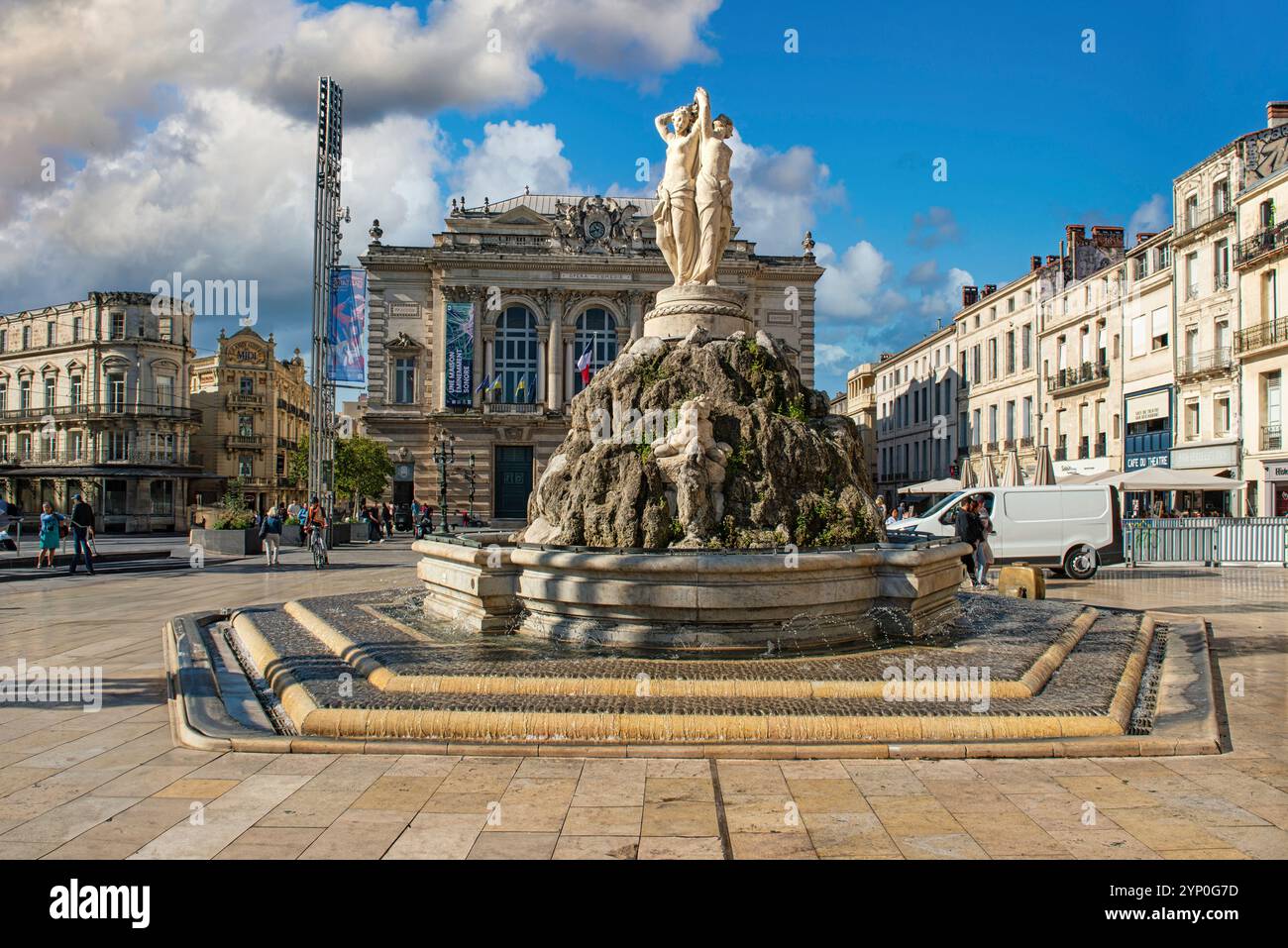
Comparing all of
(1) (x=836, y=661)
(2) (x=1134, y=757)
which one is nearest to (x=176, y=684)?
(1) (x=836, y=661)

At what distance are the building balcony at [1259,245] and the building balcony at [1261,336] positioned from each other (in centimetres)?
235

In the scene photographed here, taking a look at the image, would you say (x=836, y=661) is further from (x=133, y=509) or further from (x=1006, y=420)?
(x=133, y=509)

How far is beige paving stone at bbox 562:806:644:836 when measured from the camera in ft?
14.5

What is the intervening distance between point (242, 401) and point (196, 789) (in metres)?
68.9

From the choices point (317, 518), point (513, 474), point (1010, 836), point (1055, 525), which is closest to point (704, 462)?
point (1010, 836)

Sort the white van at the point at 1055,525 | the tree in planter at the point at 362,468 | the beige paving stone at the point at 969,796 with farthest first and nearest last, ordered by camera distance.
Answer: the tree in planter at the point at 362,468 → the white van at the point at 1055,525 → the beige paving stone at the point at 969,796

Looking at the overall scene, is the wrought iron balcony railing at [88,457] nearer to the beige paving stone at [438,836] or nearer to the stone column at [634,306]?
the stone column at [634,306]

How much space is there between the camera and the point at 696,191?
13273 millimetres

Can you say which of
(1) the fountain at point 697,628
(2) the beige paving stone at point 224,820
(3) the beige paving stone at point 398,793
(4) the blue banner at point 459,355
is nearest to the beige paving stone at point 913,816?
(1) the fountain at point 697,628

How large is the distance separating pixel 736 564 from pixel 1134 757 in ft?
11.1

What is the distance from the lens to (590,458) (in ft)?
34.3

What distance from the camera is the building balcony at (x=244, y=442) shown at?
66562 mm


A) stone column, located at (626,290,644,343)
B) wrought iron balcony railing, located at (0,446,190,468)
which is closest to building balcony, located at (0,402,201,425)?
wrought iron balcony railing, located at (0,446,190,468)
